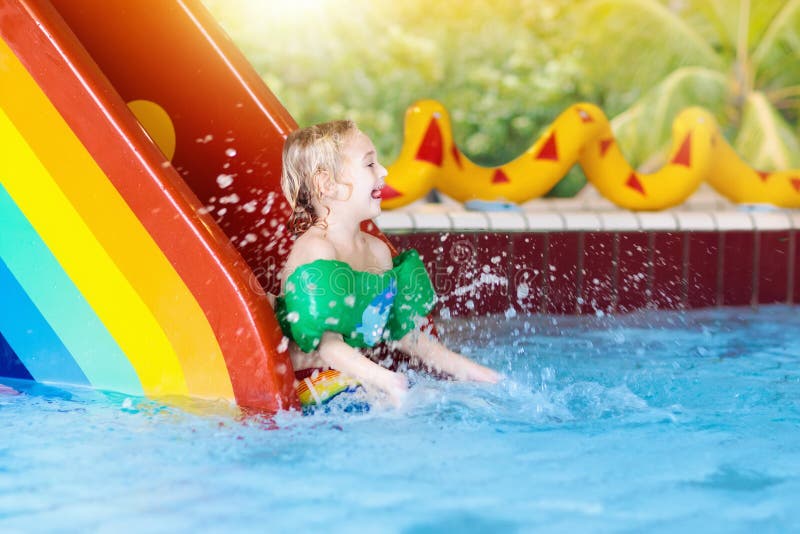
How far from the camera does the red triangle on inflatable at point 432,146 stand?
4.16 meters

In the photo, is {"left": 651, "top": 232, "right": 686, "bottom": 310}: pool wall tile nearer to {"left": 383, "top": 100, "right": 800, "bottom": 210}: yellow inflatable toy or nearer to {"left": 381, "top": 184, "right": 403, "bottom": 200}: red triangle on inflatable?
{"left": 383, "top": 100, "right": 800, "bottom": 210}: yellow inflatable toy

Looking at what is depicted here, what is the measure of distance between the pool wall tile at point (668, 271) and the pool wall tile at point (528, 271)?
488 mm

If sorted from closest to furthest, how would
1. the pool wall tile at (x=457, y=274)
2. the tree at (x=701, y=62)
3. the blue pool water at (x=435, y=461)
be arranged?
the blue pool water at (x=435, y=461) < the pool wall tile at (x=457, y=274) < the tree at (x=701, y=62)

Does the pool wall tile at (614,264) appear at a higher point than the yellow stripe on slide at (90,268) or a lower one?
lower

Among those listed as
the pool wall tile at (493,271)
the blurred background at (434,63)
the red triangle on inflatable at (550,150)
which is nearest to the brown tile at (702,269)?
→ the red triangle on inflatable at (550,150)

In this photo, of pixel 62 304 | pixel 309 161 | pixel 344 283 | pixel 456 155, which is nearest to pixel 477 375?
pixel 344 283

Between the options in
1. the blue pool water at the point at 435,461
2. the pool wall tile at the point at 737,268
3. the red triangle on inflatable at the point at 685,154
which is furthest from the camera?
the red triangle on inflatable at the point at 685,154

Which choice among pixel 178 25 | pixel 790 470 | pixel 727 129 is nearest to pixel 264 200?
pixel 178 25

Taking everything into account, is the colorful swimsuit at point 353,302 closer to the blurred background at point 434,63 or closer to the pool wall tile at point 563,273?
the pool wall tile at point 563,273

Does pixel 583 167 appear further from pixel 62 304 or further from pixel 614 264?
pixel 62 304

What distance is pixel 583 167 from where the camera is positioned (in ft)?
15.1

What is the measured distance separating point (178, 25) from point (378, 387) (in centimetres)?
129

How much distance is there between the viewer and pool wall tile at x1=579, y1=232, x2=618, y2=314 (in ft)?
13.2

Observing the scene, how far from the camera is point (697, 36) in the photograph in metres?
A: 11.5
